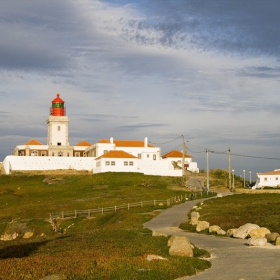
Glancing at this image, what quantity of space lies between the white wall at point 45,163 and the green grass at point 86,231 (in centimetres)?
613

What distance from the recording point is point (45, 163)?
103 meters

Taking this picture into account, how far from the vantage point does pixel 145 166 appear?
101 meters

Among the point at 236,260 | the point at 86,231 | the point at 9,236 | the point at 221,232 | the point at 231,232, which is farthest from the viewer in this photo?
the point at 9,236

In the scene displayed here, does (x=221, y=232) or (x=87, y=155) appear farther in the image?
(x=87, y=155)

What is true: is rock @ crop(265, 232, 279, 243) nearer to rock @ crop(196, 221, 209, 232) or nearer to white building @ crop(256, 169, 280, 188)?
rock @ crop(196, 221, 209, 232)

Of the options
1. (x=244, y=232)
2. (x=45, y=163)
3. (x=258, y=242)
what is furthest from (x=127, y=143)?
(x=258, y=242)

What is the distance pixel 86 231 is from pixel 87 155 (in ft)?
256

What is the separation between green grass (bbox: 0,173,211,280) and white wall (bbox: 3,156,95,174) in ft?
20.1

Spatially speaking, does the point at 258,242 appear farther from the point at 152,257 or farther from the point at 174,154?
the point at 174,154

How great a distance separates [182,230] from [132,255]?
16.4 meters

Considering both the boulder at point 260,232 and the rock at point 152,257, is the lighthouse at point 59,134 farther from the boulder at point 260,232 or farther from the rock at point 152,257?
the rock at point 152,257

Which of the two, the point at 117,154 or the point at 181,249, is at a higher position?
the point at 117,154

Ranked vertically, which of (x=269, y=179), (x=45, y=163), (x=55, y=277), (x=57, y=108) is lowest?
(x=55, y=277)

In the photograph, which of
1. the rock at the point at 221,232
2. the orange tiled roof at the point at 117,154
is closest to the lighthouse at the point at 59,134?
the orange tiled roof at the point at 117,154
